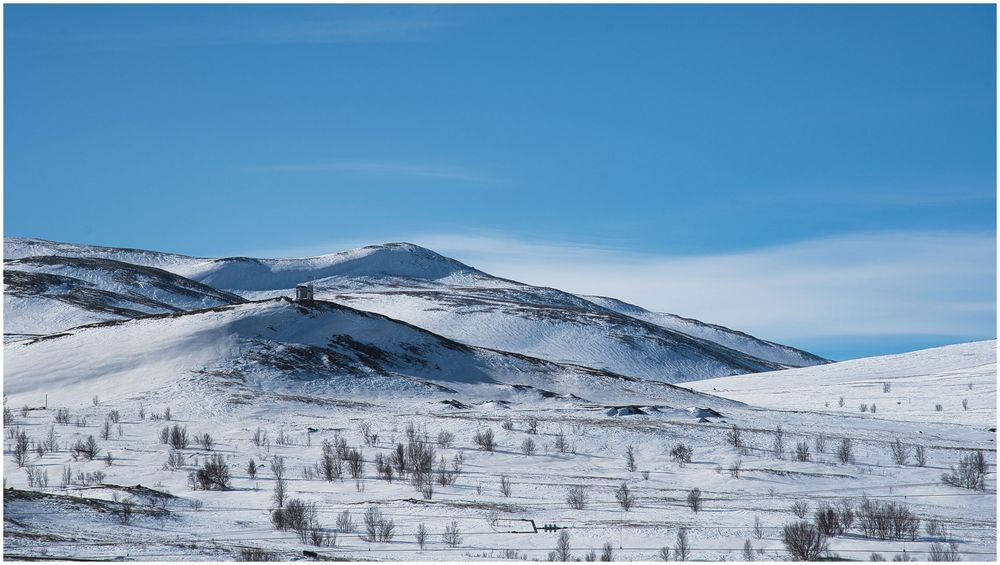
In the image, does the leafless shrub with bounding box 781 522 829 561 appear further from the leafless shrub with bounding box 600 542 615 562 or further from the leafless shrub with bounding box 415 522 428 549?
the leafless shrub with bounding box 415 522 428 549

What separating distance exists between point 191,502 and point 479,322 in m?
101

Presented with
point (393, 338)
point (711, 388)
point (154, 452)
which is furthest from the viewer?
point (711, 388)

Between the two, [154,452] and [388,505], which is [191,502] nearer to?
[388,505]

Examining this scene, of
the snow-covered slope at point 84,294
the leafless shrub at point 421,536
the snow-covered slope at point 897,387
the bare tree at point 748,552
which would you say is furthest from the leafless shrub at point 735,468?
the snow-covered slope at point 84,294

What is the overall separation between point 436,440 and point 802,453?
11182 millimetres

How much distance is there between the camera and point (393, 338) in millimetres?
62875

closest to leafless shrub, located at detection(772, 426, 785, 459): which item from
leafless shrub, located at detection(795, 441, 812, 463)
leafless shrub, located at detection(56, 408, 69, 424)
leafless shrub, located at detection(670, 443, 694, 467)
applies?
leafless shrub, located at detection(795, 441, 812, 463)

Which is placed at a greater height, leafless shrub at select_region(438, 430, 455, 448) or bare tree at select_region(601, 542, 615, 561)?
leafless shrub at select_region(438, 430, 455, 448)

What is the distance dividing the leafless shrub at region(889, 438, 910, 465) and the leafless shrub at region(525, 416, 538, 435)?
36.7 ft

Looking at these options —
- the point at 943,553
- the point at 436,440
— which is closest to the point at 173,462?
the point at 436,440

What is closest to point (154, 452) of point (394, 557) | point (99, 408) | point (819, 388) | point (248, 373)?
point (99, 408)

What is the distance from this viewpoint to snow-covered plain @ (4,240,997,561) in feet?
69.3

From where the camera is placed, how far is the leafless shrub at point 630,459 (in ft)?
107

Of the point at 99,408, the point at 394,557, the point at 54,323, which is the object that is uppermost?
the point at 54,323
